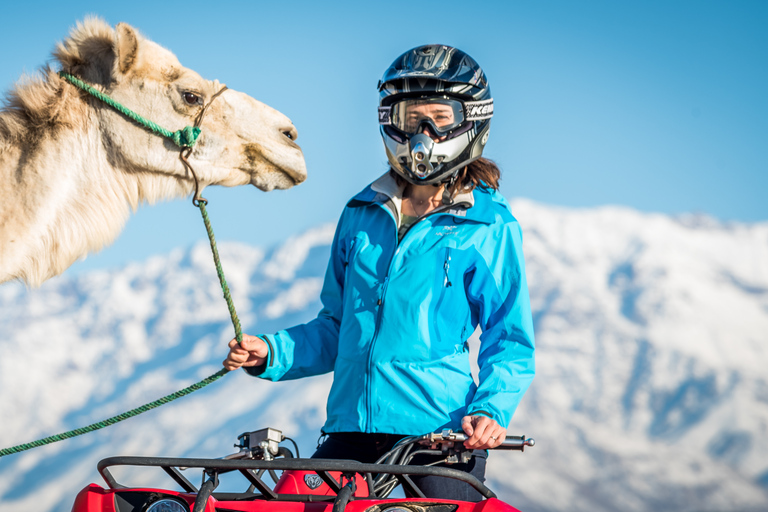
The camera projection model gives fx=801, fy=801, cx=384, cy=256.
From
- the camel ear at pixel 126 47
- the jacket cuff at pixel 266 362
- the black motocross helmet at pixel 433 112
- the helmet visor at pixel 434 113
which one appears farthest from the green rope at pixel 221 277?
the helmet visor at pixel 434 113

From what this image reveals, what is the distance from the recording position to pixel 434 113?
3375 mm

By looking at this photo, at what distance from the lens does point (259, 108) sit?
4035mm

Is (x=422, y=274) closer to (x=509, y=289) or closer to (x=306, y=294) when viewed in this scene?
(x=509, y=289)

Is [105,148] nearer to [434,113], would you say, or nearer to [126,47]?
[126,47]

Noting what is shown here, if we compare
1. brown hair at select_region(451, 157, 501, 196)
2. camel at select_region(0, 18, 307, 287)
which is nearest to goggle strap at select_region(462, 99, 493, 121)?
brown hair at select_region(451, 157, 501, 196)

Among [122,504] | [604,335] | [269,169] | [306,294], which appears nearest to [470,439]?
[122,504]

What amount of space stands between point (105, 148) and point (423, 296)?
1.76 m

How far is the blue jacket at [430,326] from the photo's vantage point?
294 cm

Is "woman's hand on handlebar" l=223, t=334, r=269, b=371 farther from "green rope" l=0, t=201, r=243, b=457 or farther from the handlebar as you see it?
the handlebar

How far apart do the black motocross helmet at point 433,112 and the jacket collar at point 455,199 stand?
0.25ft

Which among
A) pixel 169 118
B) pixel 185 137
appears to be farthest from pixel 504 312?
pixel 169 118

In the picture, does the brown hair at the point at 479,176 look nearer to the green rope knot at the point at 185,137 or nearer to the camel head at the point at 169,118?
the camel head at the point at 169,118

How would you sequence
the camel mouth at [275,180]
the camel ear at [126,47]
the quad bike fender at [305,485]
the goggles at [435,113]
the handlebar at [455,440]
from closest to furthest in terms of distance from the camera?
the handlebar at [455,440] → the quad bike fender at [305,485] → the goggles at [435,113] → the camel ear at [126,47] → the camel mouth at [275,180]

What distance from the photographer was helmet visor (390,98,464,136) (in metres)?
3.36
